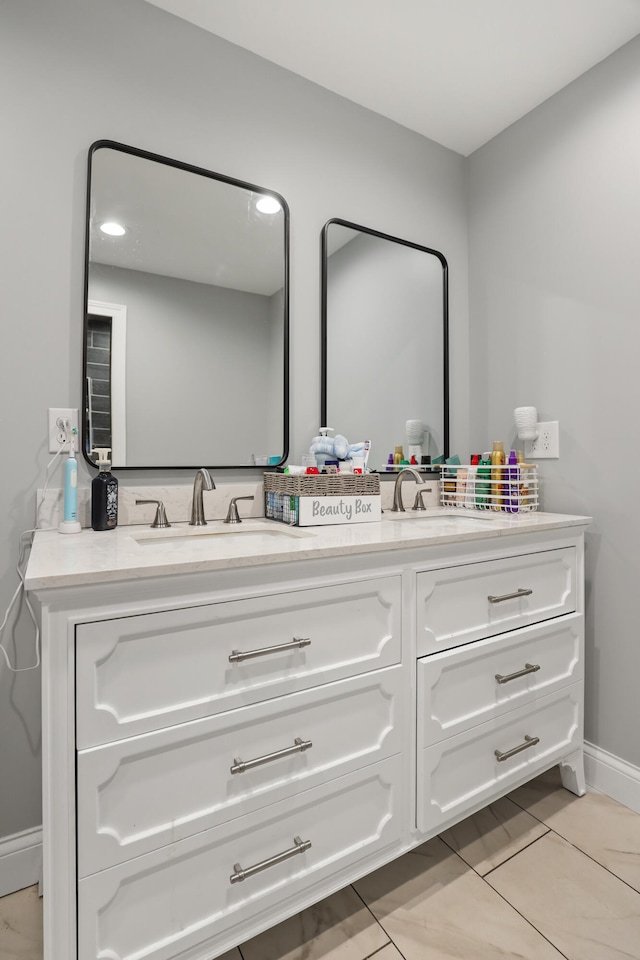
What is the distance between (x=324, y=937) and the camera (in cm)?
113

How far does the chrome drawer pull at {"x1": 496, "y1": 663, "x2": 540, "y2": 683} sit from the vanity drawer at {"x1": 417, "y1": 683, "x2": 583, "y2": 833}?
104 millimetres

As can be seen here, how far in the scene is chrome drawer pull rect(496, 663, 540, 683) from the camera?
1.36 metres

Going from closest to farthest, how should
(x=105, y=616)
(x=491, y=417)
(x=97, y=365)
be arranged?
(x=105, y=616), (x=97, y=365), (x=491, y=417)

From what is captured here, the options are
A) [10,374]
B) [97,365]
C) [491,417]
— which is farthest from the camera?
[491,417]

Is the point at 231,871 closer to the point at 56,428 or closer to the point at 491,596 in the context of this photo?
the point at 491,596

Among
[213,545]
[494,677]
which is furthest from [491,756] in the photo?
[213,545]

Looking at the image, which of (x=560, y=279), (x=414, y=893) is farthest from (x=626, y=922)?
(x=560, y=279)

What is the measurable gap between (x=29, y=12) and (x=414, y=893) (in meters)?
2.47

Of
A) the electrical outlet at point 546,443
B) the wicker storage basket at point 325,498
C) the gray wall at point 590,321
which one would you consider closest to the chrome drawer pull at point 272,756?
the wicker storage basket at point 325,498

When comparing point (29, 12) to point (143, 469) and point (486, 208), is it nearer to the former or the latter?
point (143, 469)

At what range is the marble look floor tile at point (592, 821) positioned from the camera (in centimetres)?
135

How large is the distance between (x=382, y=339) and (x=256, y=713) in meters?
1.42

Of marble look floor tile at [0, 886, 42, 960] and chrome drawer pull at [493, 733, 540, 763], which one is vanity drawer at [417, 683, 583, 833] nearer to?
chrome drawer pull at [493, 733, 540, 763]

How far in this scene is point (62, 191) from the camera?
4.42ft
